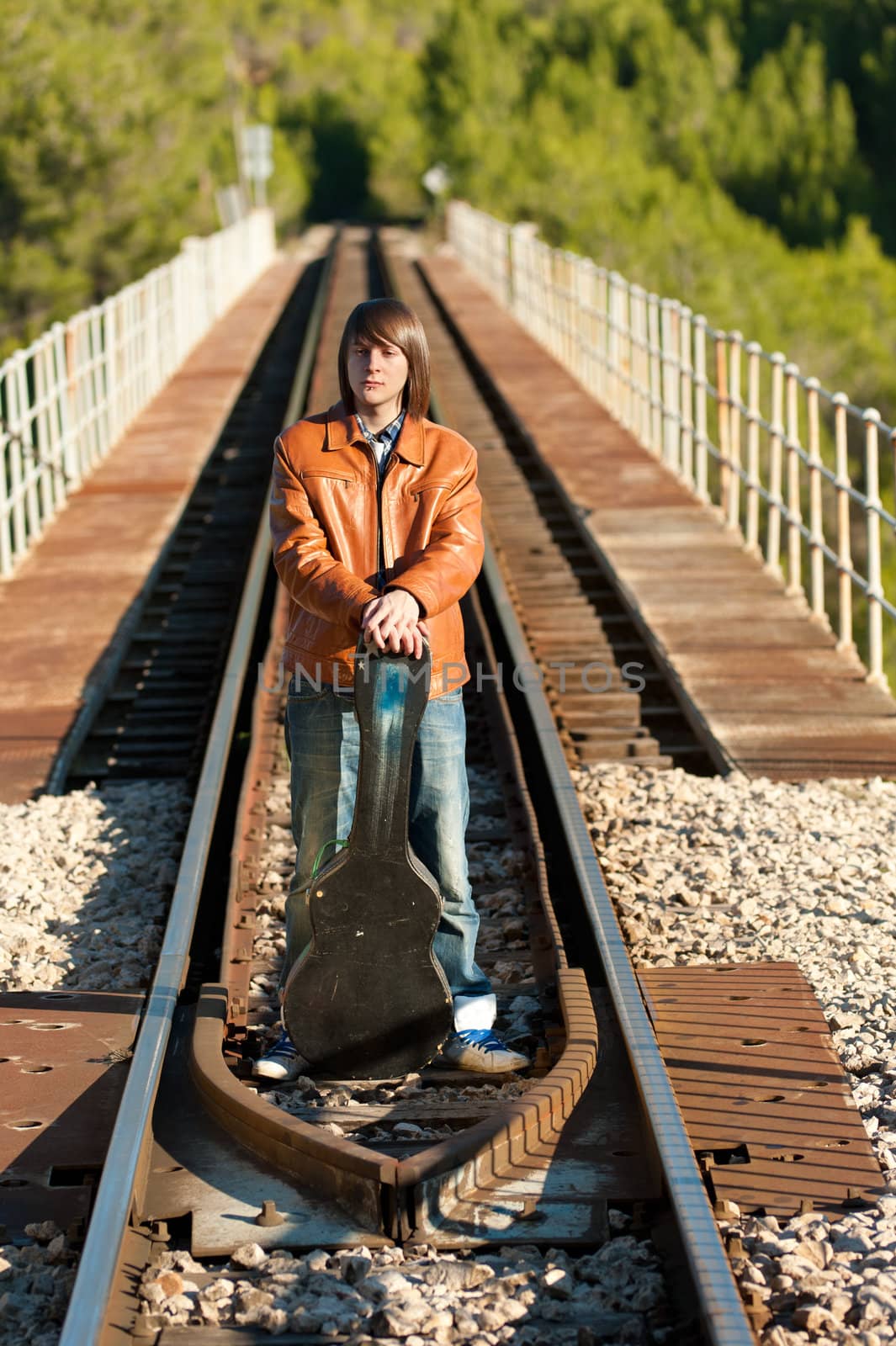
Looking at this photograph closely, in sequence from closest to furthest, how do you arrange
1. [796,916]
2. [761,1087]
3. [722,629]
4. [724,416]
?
[761,1087] < [796,916] < [722,629] < [724,416]

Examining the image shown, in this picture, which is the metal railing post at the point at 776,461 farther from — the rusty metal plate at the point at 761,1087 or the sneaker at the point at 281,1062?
the sneaker at the point at 281,1062

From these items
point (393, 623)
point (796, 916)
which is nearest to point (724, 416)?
point (796, 916)

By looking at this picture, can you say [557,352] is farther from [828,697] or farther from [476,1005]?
[476,1005]

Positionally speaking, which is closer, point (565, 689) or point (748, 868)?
point (748, 868)

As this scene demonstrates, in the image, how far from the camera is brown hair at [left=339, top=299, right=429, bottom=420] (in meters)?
4.05

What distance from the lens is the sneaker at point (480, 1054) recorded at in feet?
14.4

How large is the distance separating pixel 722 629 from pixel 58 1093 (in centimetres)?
512

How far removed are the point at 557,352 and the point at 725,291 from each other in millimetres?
37576

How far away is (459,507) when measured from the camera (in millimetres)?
4227

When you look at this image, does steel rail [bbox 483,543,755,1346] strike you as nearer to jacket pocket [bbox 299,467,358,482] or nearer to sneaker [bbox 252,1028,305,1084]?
sneaker [bbox 252,1028,305,1084]

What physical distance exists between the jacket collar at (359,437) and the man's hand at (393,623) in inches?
14.6

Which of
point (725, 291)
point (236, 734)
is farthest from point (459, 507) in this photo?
point (725, 291)

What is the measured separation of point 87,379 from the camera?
1375 centimetres

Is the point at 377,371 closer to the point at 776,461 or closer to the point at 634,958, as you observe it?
the point at 634,958
